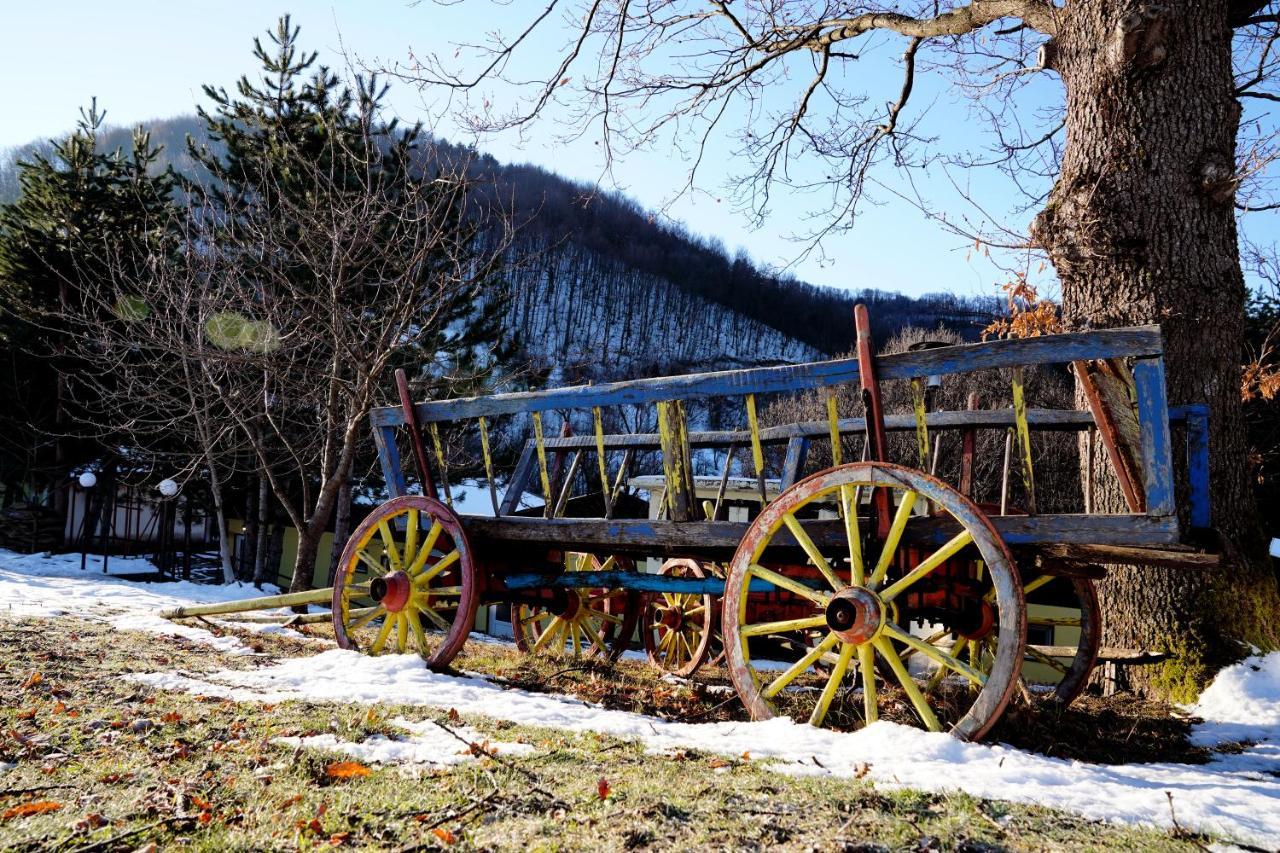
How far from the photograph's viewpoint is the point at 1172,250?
5.10 metres

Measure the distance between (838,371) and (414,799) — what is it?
8.20 ft

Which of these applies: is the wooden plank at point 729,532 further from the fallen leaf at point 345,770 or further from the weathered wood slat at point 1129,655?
the fallen leaf at point 345,770

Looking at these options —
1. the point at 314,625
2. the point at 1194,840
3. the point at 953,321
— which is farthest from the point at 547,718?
the point at 953,321

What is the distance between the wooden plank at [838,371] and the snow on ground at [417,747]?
5.88 feet

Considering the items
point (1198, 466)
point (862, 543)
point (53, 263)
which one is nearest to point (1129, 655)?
point (1198, 466)

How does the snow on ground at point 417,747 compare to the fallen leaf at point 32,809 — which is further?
the snow on ground at point 417,747

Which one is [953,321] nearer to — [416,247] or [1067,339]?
[416,247]

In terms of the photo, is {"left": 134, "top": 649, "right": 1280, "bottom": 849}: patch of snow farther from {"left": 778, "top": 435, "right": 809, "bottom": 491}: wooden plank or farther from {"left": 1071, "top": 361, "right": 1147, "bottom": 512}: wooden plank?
{"left": 778, "top": 435, "right": 809, "bottom": 491}: wooden plank

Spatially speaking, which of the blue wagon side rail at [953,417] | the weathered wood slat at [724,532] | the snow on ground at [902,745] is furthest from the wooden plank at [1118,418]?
the snow on ground at [902,745]

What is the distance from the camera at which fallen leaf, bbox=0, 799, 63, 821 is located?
250cm

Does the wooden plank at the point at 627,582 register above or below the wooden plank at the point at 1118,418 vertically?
below

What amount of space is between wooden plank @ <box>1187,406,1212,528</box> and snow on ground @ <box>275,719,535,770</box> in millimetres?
3181

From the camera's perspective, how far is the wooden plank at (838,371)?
339cm

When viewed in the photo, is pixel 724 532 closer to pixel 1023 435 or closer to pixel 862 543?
pixel 862 543
